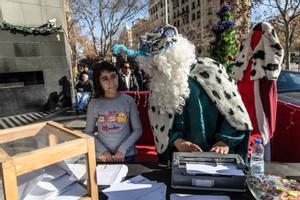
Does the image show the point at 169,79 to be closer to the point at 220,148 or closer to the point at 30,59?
the point at 220,148

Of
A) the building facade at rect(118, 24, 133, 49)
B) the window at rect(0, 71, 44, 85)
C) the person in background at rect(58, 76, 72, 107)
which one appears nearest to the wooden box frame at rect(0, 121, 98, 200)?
the window at rect(0, 71, 44, 85)

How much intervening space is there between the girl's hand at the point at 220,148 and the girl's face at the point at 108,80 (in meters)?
0.92

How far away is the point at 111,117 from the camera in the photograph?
2.13m

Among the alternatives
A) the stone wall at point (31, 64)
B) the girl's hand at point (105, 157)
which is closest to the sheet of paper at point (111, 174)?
the girl's hand at point (105, 157)

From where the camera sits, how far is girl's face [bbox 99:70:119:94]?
211 cm

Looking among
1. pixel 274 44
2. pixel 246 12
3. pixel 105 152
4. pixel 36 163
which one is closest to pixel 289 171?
pixel 274 44

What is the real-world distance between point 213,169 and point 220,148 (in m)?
→ 0.47

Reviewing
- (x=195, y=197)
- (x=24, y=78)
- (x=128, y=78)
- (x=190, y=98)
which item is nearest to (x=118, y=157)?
(x=190, y=98)

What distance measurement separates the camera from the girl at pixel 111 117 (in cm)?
210

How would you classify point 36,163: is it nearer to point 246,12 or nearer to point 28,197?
point 28,197

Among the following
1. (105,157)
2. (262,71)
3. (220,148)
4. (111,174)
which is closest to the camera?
(111,174)

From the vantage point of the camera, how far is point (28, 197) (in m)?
1.08

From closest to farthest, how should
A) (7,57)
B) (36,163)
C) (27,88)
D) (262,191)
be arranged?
(36,163) < (262,191) < (7,57) < (27,88)

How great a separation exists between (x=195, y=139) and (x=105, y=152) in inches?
27.1
